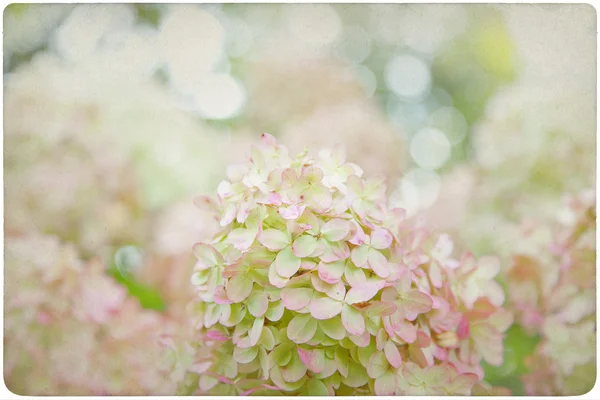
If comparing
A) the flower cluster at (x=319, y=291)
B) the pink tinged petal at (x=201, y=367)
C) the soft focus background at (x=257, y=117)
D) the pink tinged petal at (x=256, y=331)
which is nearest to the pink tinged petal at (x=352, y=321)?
the flower cluster at (x=319, y=291)

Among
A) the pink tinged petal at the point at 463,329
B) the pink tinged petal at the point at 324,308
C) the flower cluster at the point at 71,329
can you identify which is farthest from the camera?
the flower cluster at the point at 71,329

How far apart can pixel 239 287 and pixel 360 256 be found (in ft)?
0.50

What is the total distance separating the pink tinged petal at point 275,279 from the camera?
0.71 metres

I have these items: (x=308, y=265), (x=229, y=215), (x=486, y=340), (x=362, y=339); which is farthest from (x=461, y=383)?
(x=229, y=215)

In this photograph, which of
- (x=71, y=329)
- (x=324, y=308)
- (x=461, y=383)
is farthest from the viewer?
(x=71, y=329)

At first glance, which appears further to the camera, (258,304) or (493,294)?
(493,294)

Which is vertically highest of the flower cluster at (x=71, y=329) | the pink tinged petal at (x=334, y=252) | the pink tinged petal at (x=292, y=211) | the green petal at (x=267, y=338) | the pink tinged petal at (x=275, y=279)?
the pink tinged petal at (x=292, y=211)

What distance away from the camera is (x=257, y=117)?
1.06m

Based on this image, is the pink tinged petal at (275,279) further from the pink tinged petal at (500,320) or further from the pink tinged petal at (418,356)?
the pink tinged petal at (500,320)

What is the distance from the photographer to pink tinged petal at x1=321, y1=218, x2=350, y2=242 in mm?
712

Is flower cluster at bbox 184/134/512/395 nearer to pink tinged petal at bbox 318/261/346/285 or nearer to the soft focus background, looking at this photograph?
pink tinged petal at bbox 318/261/346/285

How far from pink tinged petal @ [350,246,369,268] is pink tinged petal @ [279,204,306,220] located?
0.26 ft

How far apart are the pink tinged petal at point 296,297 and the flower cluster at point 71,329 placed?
35 centimetres

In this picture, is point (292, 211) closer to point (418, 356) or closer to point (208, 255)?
point (208, 255)
